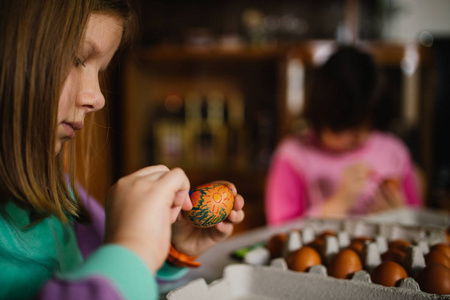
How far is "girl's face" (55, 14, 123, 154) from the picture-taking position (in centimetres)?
66

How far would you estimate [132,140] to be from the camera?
2.75m

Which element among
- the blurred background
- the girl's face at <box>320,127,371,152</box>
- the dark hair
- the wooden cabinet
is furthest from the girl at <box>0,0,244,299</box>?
the wooden cabinet

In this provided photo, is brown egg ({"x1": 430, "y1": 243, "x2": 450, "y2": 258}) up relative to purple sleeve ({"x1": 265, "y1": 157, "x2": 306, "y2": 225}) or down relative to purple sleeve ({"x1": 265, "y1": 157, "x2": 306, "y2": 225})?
up

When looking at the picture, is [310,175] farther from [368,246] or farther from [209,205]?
[209,205]

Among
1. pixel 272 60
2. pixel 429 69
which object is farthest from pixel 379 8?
pixel 272 60

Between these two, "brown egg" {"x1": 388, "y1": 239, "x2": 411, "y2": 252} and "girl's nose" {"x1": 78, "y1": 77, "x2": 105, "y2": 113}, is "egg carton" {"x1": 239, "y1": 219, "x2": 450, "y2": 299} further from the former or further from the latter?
"girl's nose" {"x1": 78, "y1": 77, "x2": 105, "y2": 113}

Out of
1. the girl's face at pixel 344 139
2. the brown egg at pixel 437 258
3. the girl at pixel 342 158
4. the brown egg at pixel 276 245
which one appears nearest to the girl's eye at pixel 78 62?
the brown egg at pixel 276 245

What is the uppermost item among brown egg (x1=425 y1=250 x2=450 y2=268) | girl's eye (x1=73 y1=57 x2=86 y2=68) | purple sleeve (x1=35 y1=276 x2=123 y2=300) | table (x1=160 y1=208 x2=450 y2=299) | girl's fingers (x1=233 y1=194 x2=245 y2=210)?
girl's eye (x1=73 y1=57 x2=86 y2=68)

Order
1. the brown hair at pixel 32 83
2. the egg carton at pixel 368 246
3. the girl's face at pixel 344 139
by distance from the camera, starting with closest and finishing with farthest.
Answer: the brown hair at pixel 32 83 < the egg carton at pixel 368 246 < the girl's face at pixel 344 139

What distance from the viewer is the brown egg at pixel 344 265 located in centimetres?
77

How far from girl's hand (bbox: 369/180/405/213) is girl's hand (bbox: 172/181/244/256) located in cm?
97

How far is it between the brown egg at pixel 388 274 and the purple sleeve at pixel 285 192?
3.81 ft

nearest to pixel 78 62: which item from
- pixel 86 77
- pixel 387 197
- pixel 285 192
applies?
pixel 86 77

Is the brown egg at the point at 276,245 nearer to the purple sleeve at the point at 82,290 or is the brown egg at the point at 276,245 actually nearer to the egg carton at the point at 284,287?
the egg carton at the point at 284,287
